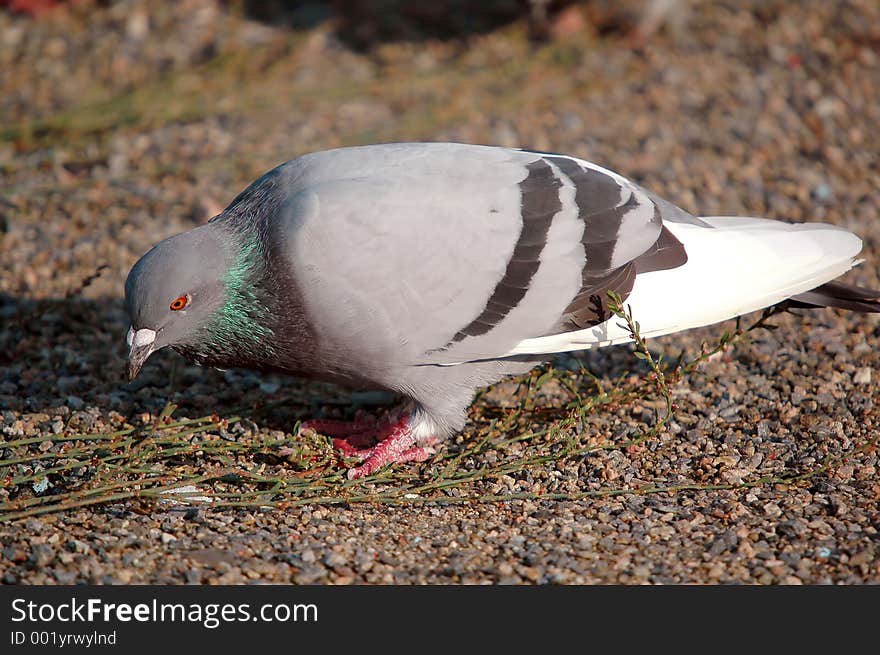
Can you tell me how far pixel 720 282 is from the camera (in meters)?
4.20

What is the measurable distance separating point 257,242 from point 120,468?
1000 millimetres

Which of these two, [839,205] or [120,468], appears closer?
[120,468]

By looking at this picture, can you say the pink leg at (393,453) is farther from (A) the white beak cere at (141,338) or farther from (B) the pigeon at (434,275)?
(A) the white beak cere at (141,338)

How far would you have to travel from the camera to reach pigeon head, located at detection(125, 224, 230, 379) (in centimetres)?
379

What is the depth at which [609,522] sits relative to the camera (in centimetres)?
375

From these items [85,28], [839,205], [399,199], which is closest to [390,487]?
[399,199]

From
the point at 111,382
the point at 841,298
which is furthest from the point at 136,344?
the point at 841,298

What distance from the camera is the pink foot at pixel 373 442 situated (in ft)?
13.9

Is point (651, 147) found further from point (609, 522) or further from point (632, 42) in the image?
point (609, 522)

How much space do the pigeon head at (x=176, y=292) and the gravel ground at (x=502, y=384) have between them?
61 cm

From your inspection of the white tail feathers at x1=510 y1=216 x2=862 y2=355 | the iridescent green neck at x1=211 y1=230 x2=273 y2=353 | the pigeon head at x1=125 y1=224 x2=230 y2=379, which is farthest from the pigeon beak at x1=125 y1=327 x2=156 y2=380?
the white tail feathers at x1=510 y1=216 x2=862 y2=355

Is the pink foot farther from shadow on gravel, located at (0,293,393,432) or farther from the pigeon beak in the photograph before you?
the pigeon beak

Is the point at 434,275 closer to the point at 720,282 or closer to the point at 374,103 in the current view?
the point at 720,282

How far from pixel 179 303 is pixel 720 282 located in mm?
2225
